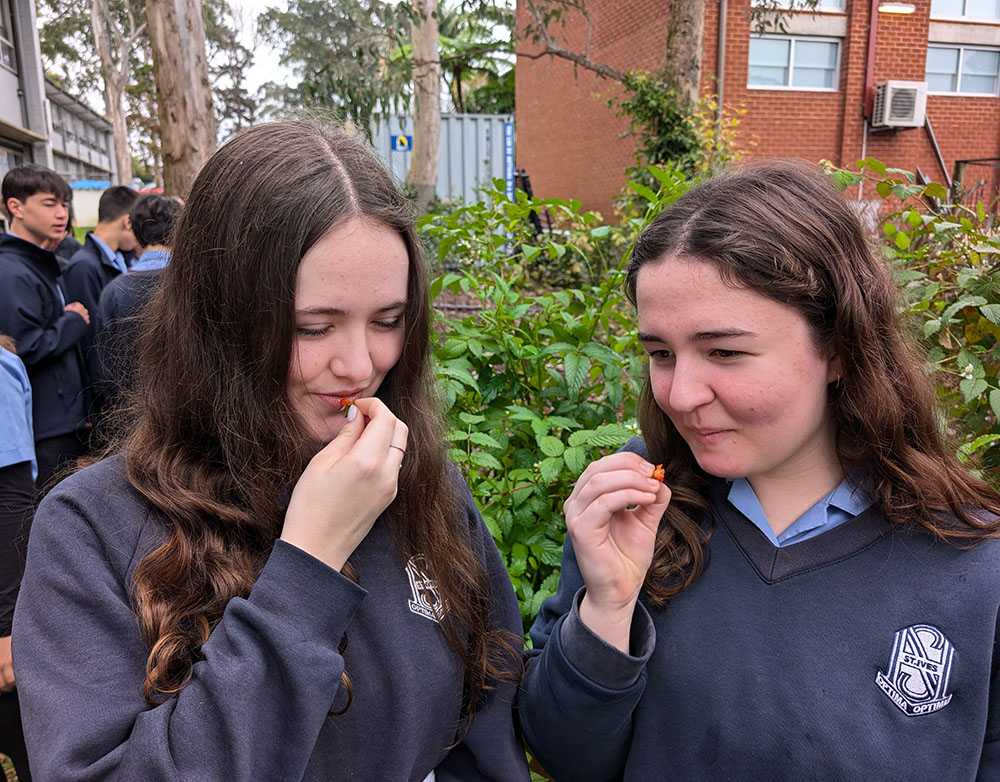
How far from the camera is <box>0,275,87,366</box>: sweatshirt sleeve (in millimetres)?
3725

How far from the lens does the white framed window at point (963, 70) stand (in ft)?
50.6

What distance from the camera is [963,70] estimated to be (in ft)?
51.0

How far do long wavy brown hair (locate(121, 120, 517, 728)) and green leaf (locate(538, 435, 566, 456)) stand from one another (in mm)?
622

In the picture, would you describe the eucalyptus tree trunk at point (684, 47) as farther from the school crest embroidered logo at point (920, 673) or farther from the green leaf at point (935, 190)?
the school crest embroidered logo at point (920, 673)

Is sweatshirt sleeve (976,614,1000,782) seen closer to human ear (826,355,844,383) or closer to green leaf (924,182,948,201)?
human ear (826,355,844,383)

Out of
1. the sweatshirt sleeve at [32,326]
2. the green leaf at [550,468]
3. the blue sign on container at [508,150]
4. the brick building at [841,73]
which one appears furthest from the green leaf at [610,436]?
the brick building at [841,73]

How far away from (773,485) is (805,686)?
1.21 ft

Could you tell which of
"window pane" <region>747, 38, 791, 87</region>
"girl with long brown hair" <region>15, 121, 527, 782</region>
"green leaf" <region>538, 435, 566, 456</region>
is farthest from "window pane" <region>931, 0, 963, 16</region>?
"girl with long brown hair" <region>15, 121, 527, 782</region>

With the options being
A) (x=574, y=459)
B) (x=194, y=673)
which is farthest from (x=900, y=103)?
(x=194, y=673)

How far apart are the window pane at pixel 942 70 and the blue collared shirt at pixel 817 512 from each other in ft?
57.1

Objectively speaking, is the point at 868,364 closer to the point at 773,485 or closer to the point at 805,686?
the point at 773,485

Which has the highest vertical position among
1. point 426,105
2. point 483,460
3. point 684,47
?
point 684,47

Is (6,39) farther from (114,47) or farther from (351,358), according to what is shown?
(351,358)

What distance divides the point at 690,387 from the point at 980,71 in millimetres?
18666
